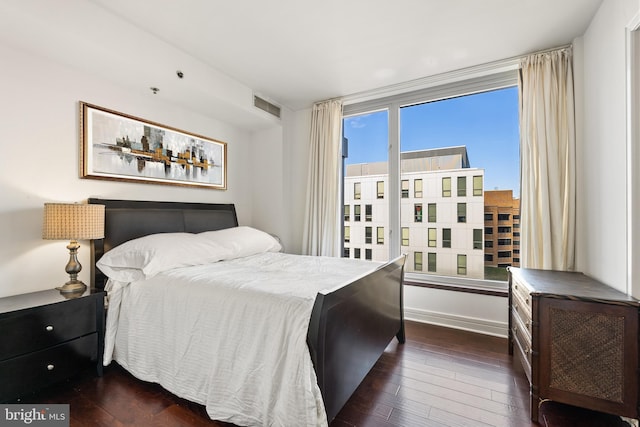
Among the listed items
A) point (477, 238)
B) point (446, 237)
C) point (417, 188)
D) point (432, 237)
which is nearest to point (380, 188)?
point (417, 188)

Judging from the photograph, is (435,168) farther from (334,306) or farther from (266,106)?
(334,306)

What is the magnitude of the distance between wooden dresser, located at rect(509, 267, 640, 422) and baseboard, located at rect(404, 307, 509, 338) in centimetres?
118

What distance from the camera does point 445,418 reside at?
161 cm

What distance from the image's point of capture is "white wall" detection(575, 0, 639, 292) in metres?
1.72

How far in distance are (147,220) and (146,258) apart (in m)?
0.74

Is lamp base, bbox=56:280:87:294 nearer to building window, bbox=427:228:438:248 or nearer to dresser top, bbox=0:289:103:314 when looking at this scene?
dresser top, bbox=0:289:103:314

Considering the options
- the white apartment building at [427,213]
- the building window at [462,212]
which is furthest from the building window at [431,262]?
the building window at [462,212]

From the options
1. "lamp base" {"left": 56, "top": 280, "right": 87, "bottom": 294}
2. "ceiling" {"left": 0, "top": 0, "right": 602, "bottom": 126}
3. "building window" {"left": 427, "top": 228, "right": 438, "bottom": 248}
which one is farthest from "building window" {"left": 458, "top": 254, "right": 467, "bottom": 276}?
"lamp base" {"left": 56, "top": 280, "right": 87, "bottom": 294}

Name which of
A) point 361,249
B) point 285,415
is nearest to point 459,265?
point 361,249

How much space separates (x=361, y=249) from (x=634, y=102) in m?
2.59

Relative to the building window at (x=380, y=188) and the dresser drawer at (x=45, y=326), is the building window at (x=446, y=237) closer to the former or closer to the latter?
the building window at (x=380, y=188)

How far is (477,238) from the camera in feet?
10.0

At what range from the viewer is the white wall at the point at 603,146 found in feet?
5.64

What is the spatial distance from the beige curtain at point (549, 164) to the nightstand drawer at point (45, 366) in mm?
3439
